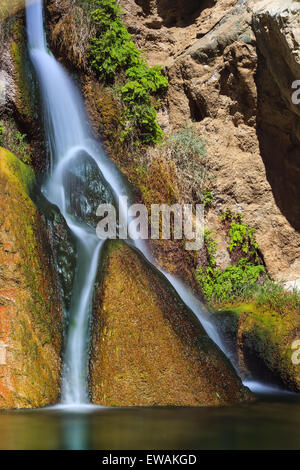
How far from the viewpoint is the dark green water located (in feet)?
10.7

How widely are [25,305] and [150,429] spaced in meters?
1.72

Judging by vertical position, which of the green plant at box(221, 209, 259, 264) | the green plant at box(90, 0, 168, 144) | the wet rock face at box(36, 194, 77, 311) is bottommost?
the wet rock face at box(36, 194, 77, 311)

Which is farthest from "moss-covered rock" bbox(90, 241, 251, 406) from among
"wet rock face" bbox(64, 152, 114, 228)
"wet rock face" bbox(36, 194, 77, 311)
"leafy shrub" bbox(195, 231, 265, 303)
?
"leafy shrub" bbox(195, 231, 265, 303)

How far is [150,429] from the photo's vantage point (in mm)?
3670

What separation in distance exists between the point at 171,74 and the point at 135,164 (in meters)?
2.70

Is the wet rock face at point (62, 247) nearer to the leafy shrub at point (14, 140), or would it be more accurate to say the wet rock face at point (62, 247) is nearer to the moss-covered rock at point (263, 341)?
the leafy shrub at point (14, 140)

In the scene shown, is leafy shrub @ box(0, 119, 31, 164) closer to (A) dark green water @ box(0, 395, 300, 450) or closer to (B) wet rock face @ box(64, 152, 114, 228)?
(B) wet rock face @ box(64, 152, 114, 228)

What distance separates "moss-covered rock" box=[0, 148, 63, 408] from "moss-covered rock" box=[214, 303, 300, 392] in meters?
3.14

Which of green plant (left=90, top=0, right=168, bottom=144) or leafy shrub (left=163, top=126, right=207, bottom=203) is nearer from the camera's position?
leafy shrub (left=163, top=126, right=207, bottom=203)

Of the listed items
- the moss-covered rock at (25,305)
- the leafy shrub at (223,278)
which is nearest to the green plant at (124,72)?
the leafy shrub at (223,278)

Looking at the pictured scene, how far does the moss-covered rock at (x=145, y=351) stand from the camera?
15.9ft

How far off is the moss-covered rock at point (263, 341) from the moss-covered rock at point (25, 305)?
3138 millimetres

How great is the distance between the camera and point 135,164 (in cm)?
943

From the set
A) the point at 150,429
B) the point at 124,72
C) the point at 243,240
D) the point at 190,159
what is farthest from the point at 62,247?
the point at 124,72
